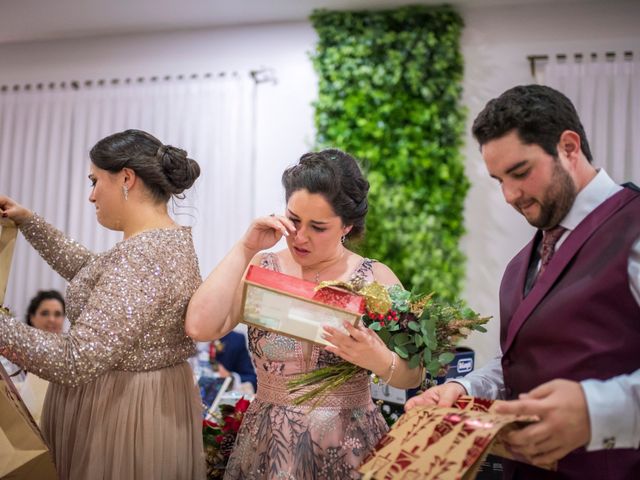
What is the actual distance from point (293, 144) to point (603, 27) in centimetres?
262

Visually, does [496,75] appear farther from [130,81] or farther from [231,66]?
[130,81]

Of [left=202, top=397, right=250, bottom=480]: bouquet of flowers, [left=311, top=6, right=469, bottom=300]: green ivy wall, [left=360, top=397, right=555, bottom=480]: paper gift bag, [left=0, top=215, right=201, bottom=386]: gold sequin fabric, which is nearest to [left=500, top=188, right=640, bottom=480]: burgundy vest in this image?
[left=360, top=397, right=555, bottom=480]: paper gift bag

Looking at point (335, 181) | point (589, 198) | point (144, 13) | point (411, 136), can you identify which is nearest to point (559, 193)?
point (589, 198)

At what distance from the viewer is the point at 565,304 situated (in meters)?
1.36

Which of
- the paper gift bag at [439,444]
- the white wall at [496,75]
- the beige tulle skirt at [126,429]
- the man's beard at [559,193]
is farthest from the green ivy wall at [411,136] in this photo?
the paper gift bag at [439,444]

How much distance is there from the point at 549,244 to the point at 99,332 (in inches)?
47.4

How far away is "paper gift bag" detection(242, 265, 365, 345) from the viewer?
1613 mm

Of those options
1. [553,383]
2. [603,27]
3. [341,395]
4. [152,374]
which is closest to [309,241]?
[341,395]

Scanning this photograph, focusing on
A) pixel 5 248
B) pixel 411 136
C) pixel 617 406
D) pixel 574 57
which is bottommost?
pixel 617 406

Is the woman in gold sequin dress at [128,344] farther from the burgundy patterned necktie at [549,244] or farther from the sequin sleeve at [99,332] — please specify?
the burgundy patterned necktie at [549,244]

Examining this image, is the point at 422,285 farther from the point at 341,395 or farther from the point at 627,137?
the point at 341,395

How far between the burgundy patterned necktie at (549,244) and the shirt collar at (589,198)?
3cm

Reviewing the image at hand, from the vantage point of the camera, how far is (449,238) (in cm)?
493

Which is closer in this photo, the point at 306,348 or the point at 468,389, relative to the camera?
the point at 468,389
